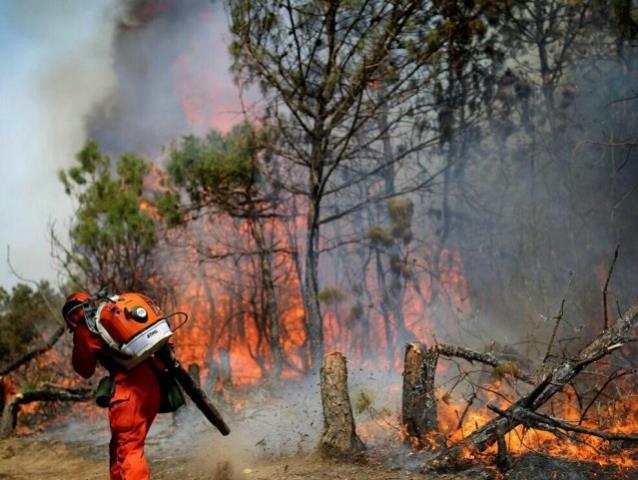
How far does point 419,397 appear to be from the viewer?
18.8 feet

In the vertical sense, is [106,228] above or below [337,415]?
above

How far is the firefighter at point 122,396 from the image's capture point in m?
4.20

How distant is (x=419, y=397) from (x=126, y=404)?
10.1ft

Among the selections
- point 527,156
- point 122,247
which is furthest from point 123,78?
point 527,156

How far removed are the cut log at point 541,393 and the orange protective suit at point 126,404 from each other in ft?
8.34

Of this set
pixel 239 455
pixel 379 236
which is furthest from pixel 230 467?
pixel 379 236

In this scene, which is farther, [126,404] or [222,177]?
[222,177]

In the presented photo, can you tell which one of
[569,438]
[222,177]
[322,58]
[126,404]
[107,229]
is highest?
[322,58]

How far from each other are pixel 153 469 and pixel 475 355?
404 cm

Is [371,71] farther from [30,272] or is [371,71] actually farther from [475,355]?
[30,272]

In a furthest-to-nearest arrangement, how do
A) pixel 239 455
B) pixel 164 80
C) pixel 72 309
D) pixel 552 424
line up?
pixel 164 80 < pixel 239 455 < pixel 552 424 < pixel 72 309

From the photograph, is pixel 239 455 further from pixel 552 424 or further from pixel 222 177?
pixel 222 177

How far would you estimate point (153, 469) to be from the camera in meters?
6.21

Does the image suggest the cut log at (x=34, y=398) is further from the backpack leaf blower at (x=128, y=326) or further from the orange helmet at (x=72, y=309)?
the backpack leaf blower at (x=128, y=326)
